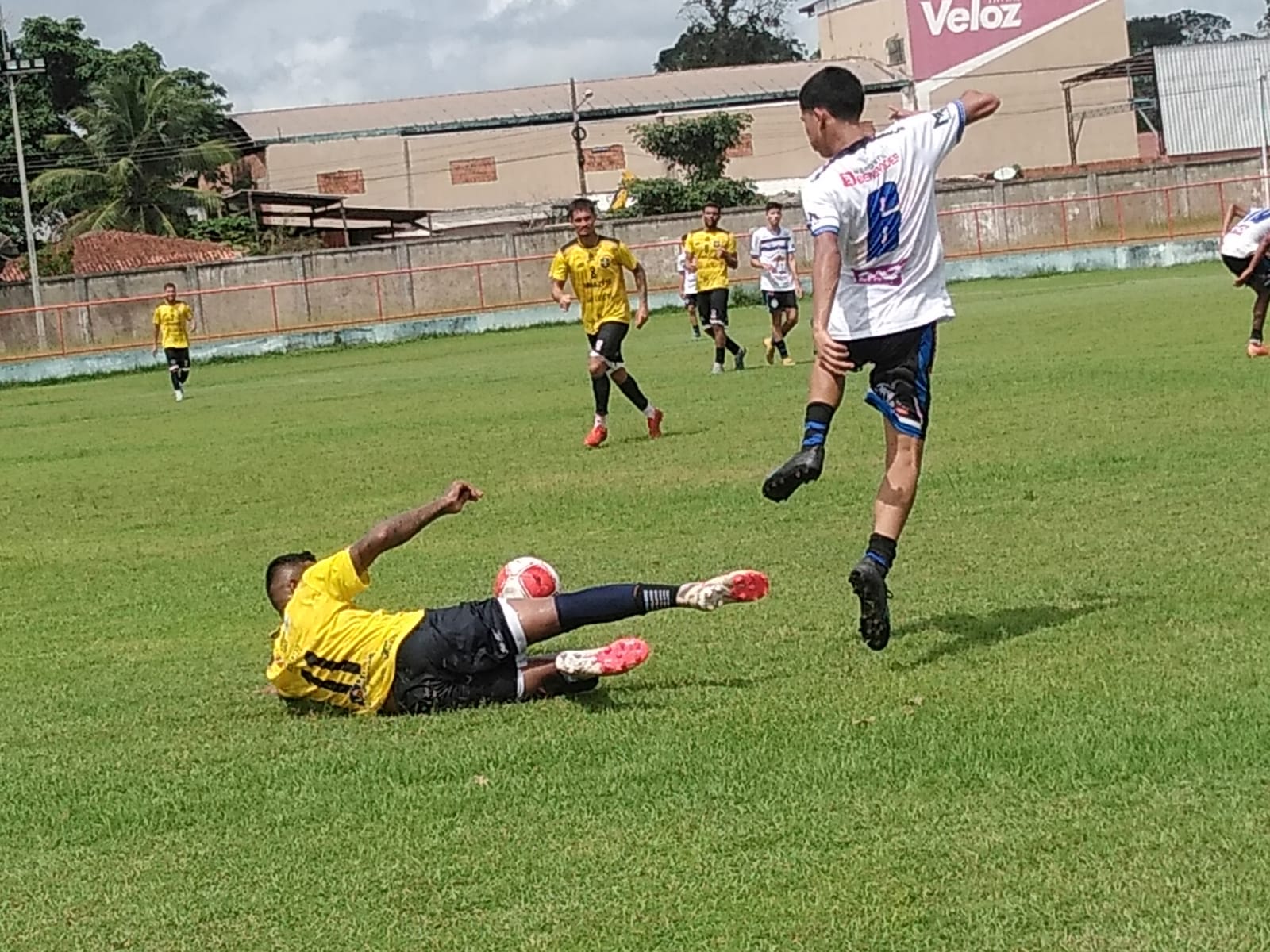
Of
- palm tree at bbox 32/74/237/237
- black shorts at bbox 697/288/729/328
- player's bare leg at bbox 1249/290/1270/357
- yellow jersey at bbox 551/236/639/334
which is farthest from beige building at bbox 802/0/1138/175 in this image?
yellow jersey at bbox 551/236/639/334

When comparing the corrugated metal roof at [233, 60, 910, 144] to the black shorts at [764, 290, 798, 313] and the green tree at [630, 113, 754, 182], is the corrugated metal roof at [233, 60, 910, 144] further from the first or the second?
the black shorts at [764, 290, 798, 313]

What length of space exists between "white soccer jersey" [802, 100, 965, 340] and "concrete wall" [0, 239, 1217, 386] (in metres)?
36.1

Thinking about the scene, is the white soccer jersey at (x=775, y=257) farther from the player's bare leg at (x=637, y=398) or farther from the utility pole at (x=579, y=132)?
the utility pole at (x=579, y=132)

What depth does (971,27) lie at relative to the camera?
7462cm

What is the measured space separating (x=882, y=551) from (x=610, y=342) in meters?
8.53

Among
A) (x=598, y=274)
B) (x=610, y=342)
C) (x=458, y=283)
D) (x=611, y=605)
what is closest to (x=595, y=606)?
(x=611, y=605)

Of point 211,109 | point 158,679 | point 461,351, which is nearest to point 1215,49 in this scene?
point 211,109

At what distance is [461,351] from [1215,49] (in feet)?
143

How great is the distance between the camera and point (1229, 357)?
16.6 m

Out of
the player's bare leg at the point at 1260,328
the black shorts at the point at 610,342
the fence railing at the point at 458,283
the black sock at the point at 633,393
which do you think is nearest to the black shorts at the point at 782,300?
the player's bare leg at the point at 1260,328

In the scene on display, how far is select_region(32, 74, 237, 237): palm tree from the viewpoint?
196 feet

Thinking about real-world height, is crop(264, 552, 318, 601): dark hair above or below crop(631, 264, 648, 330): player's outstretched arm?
below

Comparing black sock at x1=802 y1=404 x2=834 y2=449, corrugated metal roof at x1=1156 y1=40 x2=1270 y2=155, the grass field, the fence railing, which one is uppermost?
corrugated metal roof at x1=1156 y1=40 x2=1270 y2=155

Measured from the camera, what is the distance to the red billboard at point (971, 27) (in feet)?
245
